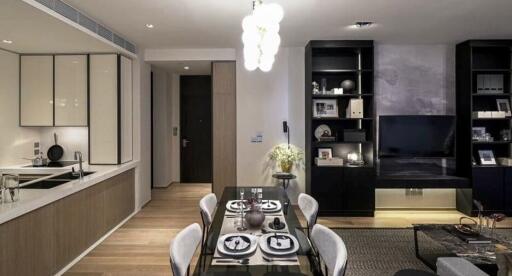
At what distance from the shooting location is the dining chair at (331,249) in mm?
1713

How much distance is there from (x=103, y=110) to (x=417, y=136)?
4.72 m

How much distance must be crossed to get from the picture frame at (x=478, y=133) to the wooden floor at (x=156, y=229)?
1202 mm

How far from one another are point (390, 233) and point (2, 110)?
5300 mm

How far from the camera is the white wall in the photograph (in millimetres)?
4434

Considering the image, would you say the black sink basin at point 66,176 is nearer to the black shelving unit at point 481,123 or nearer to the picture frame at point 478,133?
the black shelving unit at point 481,123

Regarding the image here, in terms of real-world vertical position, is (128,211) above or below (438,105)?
below

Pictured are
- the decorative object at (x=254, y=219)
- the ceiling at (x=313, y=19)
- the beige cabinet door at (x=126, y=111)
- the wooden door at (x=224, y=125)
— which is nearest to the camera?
the decorative object at (x=254, y=219)

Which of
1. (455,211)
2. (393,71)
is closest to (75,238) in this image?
(393,71)

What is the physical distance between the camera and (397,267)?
3.30m

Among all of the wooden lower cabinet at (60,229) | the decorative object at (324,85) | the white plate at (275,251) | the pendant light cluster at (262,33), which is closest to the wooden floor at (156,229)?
the wooden lower cabinet at (60,229)

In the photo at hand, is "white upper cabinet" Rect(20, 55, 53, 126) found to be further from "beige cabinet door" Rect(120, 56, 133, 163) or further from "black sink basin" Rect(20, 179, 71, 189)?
"black sink basin" Rect(20, 179, 71, 189)

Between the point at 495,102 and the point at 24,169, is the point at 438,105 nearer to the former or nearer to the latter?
the point at 495,102

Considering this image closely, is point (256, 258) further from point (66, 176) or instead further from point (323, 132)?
point (323, 132)

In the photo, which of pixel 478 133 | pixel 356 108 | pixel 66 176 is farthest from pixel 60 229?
pixel 478 133
